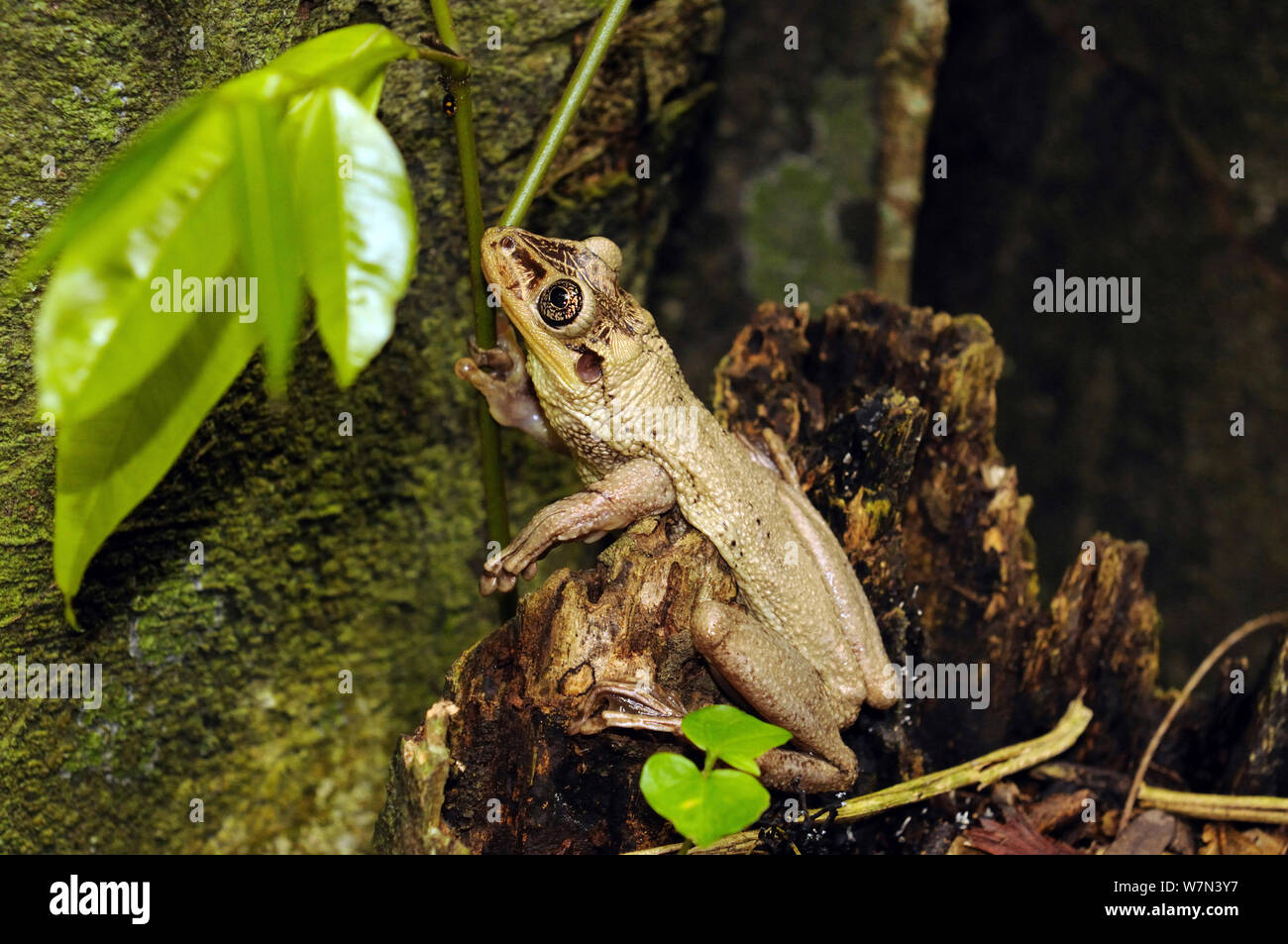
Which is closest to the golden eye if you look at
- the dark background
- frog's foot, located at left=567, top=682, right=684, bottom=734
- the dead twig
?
frog's foot, located at left=567, top=682, right=684, bottom=734

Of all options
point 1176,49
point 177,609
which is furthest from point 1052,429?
point 177,609

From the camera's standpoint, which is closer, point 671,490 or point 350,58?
point 350,58

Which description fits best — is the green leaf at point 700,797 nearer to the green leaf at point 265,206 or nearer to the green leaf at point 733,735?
the green leaf at point 733,735

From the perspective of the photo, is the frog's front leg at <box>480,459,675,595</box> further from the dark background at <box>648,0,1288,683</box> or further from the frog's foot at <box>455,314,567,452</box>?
the dark background at <box>648,0,1288,683</box>

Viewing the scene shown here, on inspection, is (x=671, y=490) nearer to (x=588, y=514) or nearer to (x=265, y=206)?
(x=588, y=514)

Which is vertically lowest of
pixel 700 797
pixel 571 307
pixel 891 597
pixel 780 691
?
pixel 700 797

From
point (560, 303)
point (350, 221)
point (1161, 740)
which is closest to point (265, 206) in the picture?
point (350, 221)

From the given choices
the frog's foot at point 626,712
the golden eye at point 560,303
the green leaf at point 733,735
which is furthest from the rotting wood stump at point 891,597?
the golden eye at point 560,303
